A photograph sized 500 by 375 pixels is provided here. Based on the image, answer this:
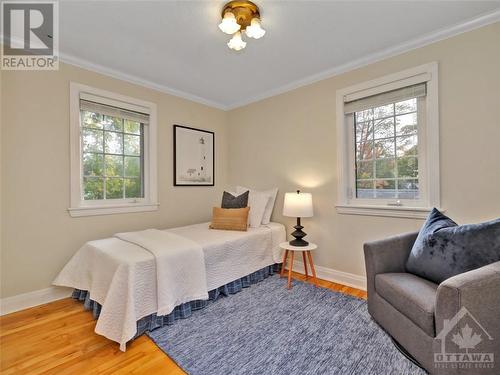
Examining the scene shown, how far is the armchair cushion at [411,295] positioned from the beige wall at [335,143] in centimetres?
78

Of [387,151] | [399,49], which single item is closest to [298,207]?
[387,151]

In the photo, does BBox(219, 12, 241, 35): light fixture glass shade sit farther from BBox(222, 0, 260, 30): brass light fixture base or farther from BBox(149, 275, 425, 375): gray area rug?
BBox(149, 275, 425, 375): gray area rug

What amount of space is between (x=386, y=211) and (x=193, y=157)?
258 centimetres

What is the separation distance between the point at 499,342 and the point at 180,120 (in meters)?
3.60

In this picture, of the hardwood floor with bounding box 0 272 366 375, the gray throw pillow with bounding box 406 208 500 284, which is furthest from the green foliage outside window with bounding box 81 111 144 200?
the gray throw pillow with bounding box 406 208 500 284

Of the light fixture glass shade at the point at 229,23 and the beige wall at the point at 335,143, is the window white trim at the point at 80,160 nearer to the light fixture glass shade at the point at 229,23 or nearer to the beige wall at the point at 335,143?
the beige wall at the point at 335,143

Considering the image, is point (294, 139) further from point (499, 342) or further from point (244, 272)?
point (499, 342)

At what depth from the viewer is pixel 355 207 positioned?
2.64 metres

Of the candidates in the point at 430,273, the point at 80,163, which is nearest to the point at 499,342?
the point at 430,273

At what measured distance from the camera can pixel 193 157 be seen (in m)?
3.61

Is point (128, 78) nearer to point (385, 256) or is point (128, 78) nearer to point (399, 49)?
point (399, 49)

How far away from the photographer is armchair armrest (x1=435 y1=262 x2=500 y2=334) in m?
1.20

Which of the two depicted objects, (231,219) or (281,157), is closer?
(231,219)

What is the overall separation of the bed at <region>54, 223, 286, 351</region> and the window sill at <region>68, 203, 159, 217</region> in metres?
0.43
